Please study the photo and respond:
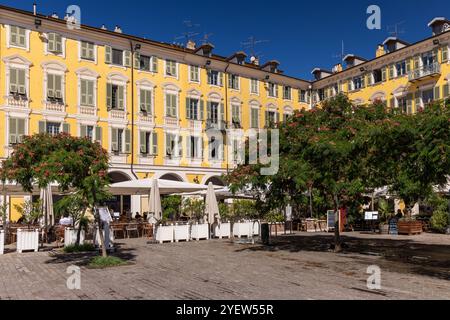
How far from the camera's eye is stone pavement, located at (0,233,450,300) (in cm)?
913

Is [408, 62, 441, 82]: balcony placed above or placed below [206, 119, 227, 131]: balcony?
above

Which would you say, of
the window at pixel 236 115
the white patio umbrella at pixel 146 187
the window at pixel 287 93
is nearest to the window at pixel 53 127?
the white patio umbrella at pixel 146 187

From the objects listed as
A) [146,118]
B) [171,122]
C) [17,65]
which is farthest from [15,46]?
[171,122]

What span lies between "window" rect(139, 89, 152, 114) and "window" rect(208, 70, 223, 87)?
5.74 meters

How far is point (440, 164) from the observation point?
10.2 metres

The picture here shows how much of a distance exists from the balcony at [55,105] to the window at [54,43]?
309 cm

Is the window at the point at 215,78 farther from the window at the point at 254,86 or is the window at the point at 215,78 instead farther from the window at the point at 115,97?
the window at the point at 115,97

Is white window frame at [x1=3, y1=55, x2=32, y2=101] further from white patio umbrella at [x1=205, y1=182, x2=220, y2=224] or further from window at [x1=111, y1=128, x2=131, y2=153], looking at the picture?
white patio umbrella at [x1=205, y1=182, x2=220, y2=224]

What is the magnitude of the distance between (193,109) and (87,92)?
8583mm

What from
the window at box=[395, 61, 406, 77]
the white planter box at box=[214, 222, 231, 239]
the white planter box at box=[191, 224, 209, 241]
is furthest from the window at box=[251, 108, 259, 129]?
the white planter box at box=[191, 224, 209, 241]

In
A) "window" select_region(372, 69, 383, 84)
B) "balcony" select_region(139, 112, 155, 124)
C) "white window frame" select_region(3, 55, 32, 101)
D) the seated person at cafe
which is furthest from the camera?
"window" select_region(372, 69, 383, 84)

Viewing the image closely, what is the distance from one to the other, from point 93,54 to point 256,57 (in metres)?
18.5
